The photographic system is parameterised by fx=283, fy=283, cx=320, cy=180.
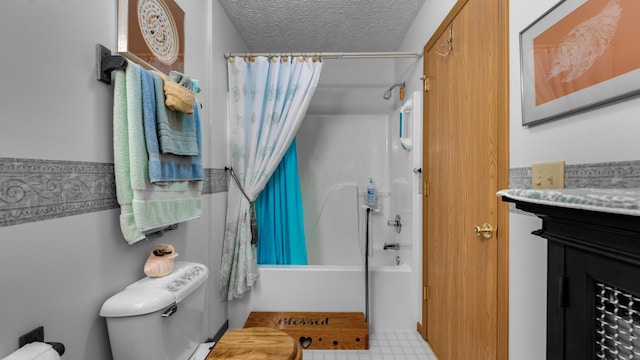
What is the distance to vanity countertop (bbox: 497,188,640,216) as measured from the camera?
1.33ft

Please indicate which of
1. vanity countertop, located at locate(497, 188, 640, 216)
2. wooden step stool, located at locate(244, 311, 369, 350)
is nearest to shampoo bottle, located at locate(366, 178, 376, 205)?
wooden step stool, located at locate(244, 311, 369, 350)

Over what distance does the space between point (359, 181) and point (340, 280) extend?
1167 mm

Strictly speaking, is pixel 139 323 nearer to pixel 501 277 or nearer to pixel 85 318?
pixel 85 318

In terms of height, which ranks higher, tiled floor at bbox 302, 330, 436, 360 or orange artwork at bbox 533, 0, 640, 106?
orange artwork at bbox 533, 0, 640, 106

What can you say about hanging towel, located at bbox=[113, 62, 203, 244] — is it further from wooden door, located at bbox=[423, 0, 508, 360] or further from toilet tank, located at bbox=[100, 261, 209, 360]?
wooden door, located at bbox=[423, 0, 508, 360]

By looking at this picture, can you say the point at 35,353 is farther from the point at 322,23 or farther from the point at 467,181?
the point at 322,23

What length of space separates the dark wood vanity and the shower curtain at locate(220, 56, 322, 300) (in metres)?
1.66

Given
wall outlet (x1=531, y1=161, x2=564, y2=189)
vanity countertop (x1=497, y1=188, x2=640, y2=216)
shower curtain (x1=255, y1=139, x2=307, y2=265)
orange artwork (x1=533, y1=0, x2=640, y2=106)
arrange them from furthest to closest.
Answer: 1. shower curtain (x1=255, y1=139, x2=307, y2=265)
2. wall outlet (x1=531, y1=161, x2=564, y2=189)
3. orange artwork (x1=533, y1=0, x2=640, y2=106)
4. vanity countertop (x1=497, y1=188, x2=640, y2=216)

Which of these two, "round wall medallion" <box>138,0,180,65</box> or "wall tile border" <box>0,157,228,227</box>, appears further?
"round wall medallion" <box>138,0,180,65</box>

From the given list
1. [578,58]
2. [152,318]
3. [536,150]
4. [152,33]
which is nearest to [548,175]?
[536,150]

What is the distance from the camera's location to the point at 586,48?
0.78m

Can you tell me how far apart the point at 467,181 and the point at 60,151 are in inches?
63.9

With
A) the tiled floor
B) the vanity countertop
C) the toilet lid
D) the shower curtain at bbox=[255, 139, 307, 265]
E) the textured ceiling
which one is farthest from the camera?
the shower curtain at bbox=[255, 139, 307, 265]

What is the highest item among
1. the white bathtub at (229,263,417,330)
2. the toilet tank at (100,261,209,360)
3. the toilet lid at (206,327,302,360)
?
the toilet tank at (100,261,209,360)
